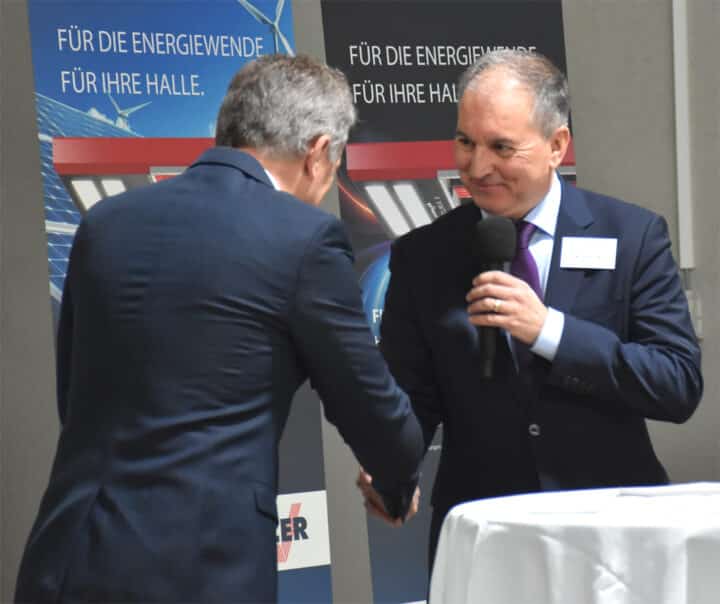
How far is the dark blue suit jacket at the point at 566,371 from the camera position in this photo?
2.45 meters

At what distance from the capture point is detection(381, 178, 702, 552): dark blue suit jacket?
245 cm

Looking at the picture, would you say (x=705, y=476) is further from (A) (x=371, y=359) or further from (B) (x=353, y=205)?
(A) (x=371, y=359)

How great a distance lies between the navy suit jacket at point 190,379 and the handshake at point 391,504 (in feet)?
1.42

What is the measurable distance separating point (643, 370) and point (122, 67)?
2.53m

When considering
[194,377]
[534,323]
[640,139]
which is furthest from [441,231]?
[640,139]

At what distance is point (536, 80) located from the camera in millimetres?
2611

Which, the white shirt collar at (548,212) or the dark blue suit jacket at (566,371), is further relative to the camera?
the white shirt collar at (548,212)

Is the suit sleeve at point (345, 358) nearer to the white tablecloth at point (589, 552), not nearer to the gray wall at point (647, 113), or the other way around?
the white tablecloth at point (589, 552)

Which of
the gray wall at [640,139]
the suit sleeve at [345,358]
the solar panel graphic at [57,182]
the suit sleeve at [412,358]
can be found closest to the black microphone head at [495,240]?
the suit sleeve at [412,358]

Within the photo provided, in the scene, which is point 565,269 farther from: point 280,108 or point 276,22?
point 276,22

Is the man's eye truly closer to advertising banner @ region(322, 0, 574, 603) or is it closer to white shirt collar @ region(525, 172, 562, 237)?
white shirt collar @ region(525, 172, 562, 237)

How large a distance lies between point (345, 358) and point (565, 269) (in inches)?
29.3

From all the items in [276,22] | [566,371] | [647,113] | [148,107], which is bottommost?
[566,371]

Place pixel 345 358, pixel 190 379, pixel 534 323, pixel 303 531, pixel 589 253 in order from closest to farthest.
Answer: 1. pixel 190 379
2. pixel 345 358
3. pixel 534 323
4. pixel 589 253
5. pixel 303 531
